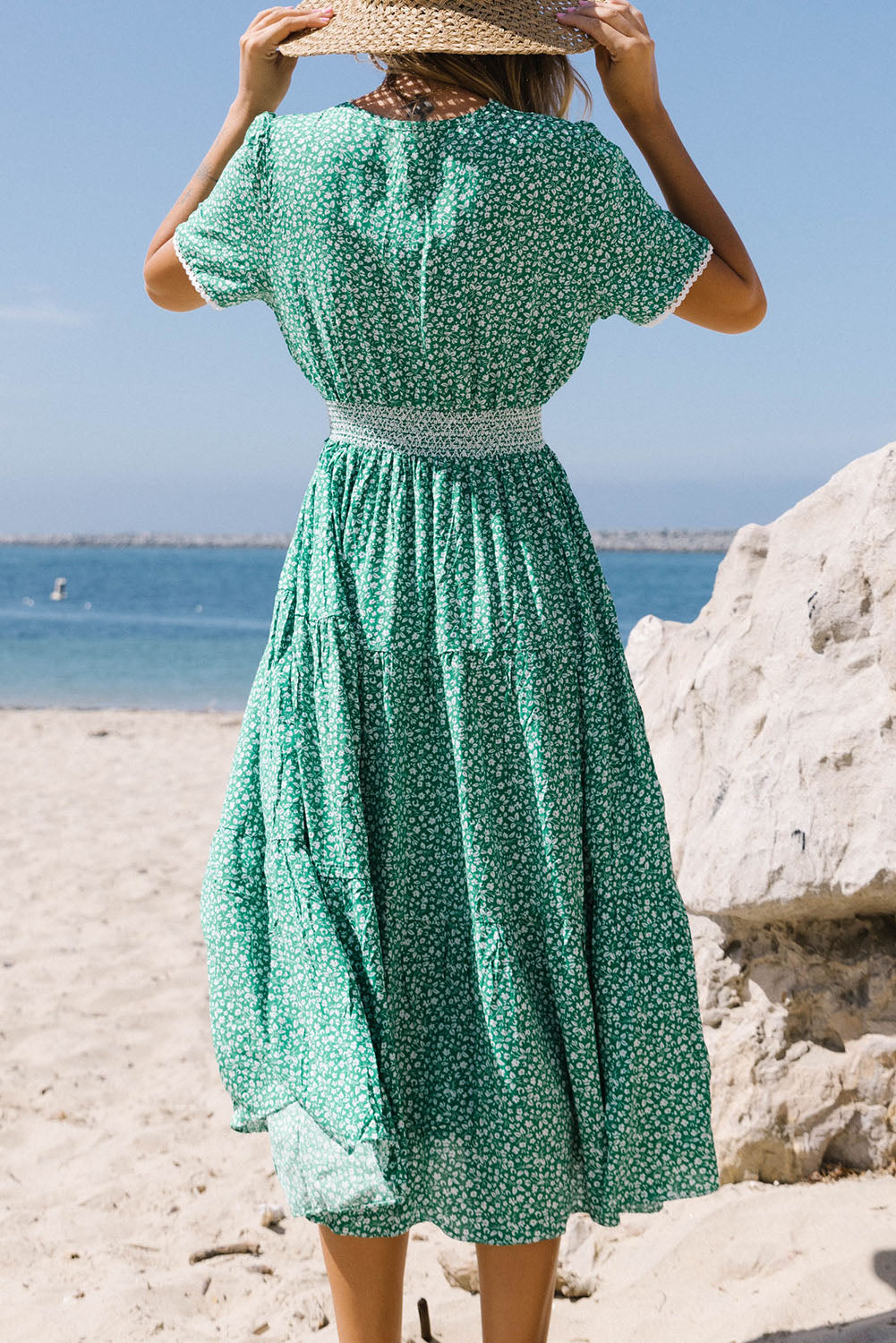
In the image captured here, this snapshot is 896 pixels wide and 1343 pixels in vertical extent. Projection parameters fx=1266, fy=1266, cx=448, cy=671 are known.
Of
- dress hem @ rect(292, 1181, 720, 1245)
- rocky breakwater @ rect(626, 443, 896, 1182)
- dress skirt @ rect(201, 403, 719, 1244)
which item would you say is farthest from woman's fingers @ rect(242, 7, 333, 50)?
dress hem @ rect(292, 1181, 720, 1245)

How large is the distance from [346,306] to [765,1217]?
6.32 feet

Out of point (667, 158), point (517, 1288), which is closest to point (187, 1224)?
point (517, 1288)

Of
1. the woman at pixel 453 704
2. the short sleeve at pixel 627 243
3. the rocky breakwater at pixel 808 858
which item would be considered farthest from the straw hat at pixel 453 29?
the rocky breakwater at pixel 808 858

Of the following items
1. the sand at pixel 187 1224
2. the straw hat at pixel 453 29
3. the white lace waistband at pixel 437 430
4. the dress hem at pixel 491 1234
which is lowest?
the sand at pixel 187 1224

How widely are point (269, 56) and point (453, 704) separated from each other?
37.7 inches

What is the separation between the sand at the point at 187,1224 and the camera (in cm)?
231

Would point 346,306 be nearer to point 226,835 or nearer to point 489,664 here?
point 489,664

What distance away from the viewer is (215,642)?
24609 millimetres

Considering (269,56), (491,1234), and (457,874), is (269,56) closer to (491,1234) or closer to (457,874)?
(457,874)

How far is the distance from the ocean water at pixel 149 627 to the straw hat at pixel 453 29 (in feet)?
10.5

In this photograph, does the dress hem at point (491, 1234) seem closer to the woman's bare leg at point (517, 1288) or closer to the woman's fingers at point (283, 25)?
the woman's bare leg at point (517, 1288)

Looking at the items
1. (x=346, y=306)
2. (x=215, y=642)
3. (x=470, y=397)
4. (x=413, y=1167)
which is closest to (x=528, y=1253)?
(x=413, y=1167)

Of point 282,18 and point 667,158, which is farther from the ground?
point 282,18

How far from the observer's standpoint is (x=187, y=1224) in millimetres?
2785
